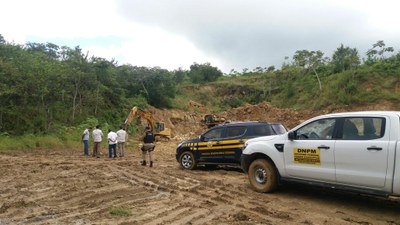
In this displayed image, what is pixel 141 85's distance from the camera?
120 ft

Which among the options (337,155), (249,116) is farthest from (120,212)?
(249,116)

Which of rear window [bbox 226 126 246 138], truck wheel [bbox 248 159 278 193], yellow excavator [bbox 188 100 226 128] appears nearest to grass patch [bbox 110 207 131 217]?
truck wheel [bbox 248 159 278 193]

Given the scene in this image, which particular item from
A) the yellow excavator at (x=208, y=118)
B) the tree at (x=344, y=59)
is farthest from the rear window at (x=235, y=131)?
the tree at (x=344, y=59)

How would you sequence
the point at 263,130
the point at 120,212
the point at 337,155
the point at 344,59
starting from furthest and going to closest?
the point at 344,59
the point at 263,130
the point at 337,155
the point at 120,212

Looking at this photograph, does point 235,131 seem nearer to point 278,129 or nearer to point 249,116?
point 278,129

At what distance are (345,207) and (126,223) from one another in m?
4.14

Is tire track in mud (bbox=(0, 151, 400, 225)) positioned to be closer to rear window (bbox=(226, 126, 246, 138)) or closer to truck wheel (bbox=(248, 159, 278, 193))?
truck wheel (bbox=(248, 159, 278, 193))

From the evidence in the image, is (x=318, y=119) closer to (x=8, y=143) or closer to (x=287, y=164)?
(x=287, y=164)

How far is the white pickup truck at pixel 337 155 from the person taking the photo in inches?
261

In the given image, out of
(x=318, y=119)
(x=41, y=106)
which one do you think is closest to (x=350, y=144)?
(x=318, y=119)

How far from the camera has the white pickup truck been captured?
21.8 ft

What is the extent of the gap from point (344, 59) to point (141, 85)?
2431cm

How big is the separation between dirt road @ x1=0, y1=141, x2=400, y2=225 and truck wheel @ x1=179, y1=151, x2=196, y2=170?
6.29ft

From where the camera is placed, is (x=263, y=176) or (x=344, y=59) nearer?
(x=263, y=176)
